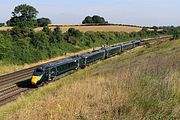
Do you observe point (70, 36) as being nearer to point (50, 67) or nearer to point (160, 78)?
point (50, 67)

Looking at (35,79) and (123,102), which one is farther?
(35,79)

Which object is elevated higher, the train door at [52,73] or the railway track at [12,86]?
the train door at [52,73]

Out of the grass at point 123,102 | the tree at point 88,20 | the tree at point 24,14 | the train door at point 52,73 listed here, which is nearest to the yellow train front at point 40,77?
the train door at point 52,73

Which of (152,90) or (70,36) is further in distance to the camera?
(70,36)

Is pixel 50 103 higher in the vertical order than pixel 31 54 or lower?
higher

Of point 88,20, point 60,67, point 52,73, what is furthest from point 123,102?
point 88,20

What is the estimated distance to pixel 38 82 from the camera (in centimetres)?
3675

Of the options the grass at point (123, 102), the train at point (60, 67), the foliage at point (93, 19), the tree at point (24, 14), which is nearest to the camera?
the grass at point (123, 102)

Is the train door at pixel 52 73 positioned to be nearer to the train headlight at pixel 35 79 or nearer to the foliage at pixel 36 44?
the train headlight at pixel 35 79

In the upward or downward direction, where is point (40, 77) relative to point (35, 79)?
upward

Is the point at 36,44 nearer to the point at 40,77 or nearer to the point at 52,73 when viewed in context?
the point at 52,73

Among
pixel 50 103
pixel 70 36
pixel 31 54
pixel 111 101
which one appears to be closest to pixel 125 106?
pixel 111 101

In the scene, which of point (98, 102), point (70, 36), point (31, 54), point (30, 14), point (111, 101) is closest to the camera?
point (111, 101)

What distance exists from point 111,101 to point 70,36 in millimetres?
80635
